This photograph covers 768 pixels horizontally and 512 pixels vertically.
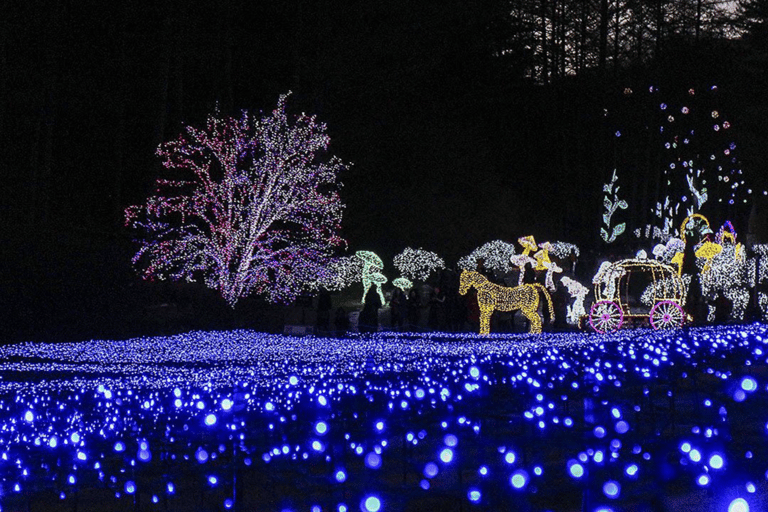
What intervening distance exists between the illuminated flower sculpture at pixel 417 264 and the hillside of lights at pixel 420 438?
857 inches

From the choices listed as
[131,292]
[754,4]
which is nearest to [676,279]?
[131,292]

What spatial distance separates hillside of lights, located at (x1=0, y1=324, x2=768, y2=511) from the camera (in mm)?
3877

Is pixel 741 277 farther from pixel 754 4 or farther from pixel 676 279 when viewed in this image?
pixel 754 4

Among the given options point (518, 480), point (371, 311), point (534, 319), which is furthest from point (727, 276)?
point (518, 480)

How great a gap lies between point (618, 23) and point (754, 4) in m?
5.81

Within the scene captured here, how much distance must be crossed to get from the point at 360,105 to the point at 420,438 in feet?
94.1

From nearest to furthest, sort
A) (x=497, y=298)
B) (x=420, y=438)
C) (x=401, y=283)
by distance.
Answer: (x=420, y=438), (x=497, y=298), (x=401, y=283)

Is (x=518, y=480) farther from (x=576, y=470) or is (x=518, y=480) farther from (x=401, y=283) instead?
(x=401, y=283)

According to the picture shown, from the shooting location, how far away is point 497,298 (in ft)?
59.9

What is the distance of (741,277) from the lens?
22.2 metres

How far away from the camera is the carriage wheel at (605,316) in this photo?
63.5 ft

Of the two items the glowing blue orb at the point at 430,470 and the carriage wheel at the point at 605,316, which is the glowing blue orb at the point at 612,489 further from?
the carriage wheel at the point at 605,316

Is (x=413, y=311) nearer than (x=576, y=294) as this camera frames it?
Yes

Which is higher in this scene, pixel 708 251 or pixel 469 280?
pixel 708 251
